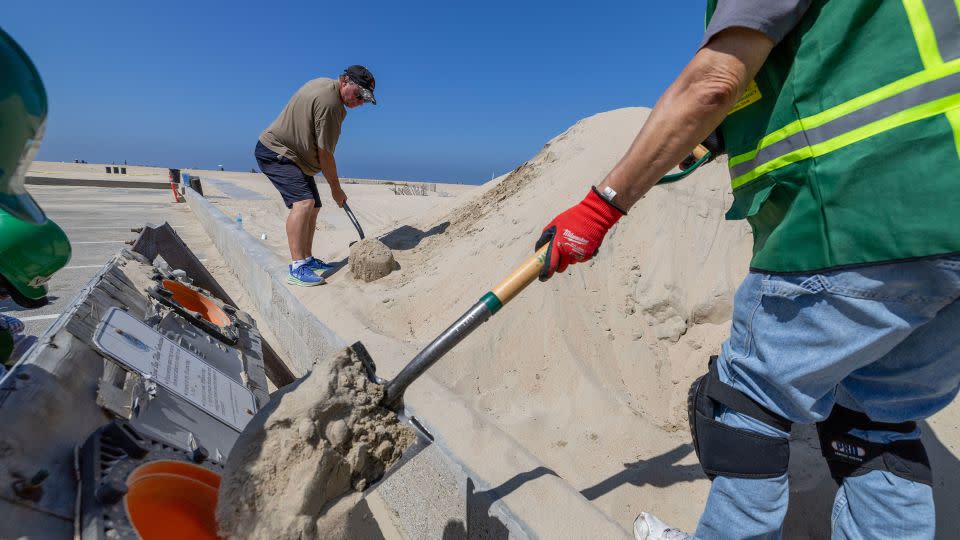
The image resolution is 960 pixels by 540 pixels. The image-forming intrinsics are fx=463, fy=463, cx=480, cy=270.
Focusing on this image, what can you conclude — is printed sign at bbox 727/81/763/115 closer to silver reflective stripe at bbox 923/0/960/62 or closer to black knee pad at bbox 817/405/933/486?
silver reflective stripe at bbox 923/0/960/62

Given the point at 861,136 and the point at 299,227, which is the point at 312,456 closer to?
the point at 861,136

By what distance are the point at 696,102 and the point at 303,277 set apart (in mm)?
3423

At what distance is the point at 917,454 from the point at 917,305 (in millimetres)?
478

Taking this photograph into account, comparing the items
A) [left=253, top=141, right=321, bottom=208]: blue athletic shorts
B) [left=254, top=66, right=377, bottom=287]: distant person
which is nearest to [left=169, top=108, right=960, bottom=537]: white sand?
[left=254, top=66, right=377, bottom=287]: distant person

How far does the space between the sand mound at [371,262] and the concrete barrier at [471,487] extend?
4.87ft

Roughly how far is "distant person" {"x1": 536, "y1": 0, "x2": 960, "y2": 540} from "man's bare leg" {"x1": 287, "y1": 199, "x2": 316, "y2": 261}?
328 centimetres

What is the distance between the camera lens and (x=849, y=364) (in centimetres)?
94

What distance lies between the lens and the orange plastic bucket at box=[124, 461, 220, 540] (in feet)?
3.02

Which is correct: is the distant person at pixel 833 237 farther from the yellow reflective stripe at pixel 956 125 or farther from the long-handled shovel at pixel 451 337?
the long-handled shovel at pixel 451 337

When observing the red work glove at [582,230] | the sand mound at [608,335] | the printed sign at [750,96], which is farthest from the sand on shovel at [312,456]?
the printed sign at [750,96]

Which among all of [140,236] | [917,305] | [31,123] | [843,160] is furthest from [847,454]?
[140,236]

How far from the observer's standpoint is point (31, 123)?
0.97 metres

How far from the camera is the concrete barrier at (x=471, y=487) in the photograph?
49.5 inches

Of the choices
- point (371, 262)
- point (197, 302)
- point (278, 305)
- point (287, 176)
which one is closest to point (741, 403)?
point (197, 302)
